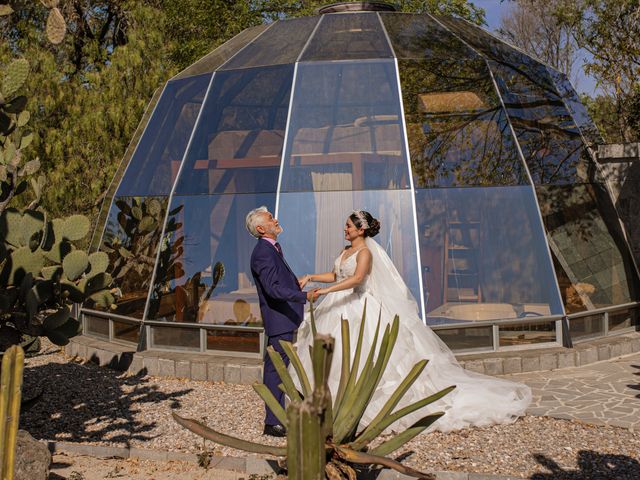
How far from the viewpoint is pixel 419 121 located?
31.1ft

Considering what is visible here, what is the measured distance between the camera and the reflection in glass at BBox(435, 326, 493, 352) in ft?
28.8

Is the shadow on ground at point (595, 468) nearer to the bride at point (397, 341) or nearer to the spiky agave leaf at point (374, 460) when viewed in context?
the bride at point (397, 341)

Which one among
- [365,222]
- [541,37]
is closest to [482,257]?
[365,222]

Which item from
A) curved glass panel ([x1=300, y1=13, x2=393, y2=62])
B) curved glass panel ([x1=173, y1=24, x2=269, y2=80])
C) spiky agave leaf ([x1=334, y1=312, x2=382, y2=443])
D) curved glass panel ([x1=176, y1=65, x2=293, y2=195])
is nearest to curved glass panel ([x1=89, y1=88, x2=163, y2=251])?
curved glass panel ([x1=173, y1=24, x2=269, y2=80])

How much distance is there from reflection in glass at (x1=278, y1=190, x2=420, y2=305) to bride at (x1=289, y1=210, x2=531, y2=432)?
1.67m

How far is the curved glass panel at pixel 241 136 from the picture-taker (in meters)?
9.41

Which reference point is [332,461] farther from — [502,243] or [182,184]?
[182,184]

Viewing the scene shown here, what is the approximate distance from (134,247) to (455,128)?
4.25m

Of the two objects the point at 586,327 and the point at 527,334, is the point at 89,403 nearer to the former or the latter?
the point at 527,334

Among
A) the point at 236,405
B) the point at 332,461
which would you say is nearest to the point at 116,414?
the point at 236,405

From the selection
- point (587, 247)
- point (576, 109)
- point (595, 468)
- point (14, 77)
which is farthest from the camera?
point (576, 109)

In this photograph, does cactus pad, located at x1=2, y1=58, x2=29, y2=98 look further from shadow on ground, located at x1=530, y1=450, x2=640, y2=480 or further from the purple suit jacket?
shadow on ground, located at x1=530, y1=450, x2=640, y2=480

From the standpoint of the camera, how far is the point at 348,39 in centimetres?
1048

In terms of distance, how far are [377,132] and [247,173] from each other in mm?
1623
